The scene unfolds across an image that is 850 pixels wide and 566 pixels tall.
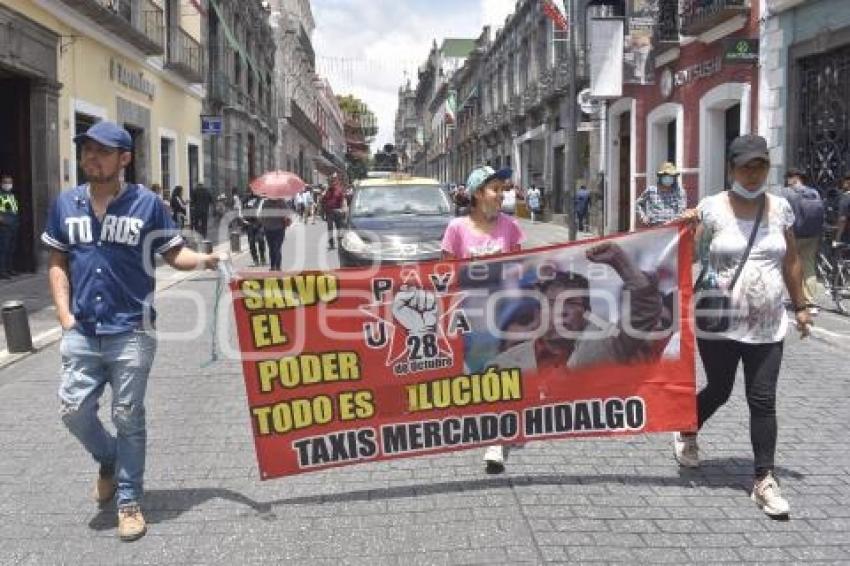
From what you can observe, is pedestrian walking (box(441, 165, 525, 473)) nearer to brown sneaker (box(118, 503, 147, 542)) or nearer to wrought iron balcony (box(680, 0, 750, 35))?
brown sneaker (box(118, 503, 147, 542))

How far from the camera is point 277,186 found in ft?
51.9

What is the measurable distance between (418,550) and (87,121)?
16.8 m

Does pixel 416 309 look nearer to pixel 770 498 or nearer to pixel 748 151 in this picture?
pixel 748 151

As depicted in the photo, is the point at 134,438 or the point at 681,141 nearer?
the point at 134,438

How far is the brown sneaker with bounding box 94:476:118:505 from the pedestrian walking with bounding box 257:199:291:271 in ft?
34.8

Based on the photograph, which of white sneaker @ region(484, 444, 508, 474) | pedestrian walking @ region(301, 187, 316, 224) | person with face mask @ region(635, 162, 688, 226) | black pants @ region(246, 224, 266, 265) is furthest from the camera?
pedestrian walking @ region(301, 187, 316, 224)

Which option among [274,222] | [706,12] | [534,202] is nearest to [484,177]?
[274,222]

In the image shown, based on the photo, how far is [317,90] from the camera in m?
83.5

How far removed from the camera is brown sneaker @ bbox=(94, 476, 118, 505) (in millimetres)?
4606

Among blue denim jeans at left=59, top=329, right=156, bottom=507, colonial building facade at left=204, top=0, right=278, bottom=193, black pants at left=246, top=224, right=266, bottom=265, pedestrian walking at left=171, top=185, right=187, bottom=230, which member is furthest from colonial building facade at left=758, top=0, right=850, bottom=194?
colonial building facade at left=204, top=0, right=278, bottom=193

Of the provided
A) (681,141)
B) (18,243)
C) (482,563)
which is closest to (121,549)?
(482,563)

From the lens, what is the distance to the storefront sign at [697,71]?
59.3ft

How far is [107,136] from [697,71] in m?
17.0

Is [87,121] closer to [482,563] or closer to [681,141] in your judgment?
[681,141]
